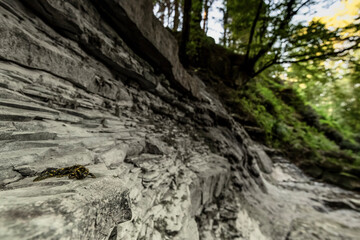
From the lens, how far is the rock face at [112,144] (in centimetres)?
123

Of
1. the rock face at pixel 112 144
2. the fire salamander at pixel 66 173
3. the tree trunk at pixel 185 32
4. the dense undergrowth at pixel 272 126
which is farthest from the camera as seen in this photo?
the dense undergrowth at pixel 272 126

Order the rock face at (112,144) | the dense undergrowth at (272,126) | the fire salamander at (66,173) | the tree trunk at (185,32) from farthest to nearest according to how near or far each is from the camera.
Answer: the dense undergrowth at (272,126) → the tree trunk at (185,32) → the fire salamander at (66,173) → the rock face at (112,144)

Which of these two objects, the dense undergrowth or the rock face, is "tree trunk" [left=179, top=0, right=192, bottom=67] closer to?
the dense undergrowth

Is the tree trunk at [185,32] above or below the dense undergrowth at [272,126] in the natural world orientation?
above

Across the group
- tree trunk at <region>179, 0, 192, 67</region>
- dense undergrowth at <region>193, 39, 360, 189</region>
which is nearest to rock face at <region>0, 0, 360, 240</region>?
tree trunk at <region>179, 0, 192, 67</region>

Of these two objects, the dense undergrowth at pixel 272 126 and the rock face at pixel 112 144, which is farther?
the dense undergrowth at pixel 272 126

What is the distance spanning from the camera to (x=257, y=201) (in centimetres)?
→ 468

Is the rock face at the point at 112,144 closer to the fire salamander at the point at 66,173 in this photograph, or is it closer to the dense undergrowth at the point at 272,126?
the fire salamander at the point at 66,173

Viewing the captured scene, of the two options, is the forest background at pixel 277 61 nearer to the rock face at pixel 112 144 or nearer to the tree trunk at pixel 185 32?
the tree trunk at pixel 185 32

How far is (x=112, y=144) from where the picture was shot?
98.4 inches

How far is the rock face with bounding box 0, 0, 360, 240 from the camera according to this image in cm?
123

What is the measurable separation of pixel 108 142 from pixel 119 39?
2.29 m

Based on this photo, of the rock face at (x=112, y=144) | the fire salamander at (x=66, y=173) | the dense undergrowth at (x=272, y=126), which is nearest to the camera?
the rock face at (x=112, y=144)

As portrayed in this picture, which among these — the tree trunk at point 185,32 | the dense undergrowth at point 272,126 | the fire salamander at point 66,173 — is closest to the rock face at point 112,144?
the fire salamander at point 66,173
